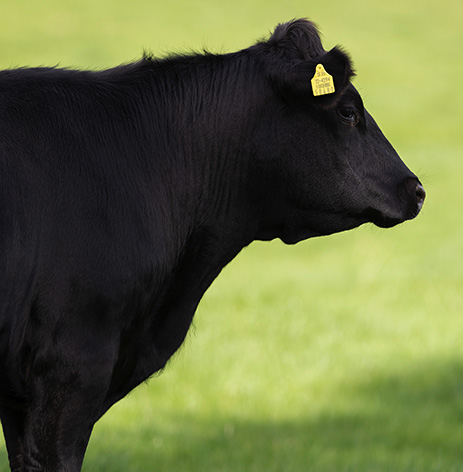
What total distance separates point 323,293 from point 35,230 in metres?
7.76

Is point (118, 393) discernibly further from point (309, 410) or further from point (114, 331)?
point (309, 410)

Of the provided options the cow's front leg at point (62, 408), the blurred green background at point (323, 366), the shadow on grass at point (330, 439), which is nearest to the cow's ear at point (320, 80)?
the blurred green background at point (323, 366)

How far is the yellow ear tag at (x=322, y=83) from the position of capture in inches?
153

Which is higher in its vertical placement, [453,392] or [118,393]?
[453,392]

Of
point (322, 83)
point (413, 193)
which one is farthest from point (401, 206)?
point (322, 83)

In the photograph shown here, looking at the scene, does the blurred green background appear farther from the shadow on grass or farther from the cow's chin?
A: the cow's chin

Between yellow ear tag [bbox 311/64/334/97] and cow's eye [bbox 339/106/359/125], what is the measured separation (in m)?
0.16

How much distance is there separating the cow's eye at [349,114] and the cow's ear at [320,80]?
8 cm

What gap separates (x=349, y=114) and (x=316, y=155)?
235 mm

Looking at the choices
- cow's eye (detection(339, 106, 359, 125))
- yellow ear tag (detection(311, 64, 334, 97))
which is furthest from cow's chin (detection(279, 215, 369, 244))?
yellow ear tag (detection(311, 64, 334, 97))

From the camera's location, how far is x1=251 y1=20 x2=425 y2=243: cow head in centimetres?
Result: 396

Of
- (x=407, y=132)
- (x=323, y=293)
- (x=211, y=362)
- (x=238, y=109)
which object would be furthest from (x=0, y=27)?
(x=238, y=109)

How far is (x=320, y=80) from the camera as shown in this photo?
3.88 metres

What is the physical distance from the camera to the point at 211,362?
8.32 metres
